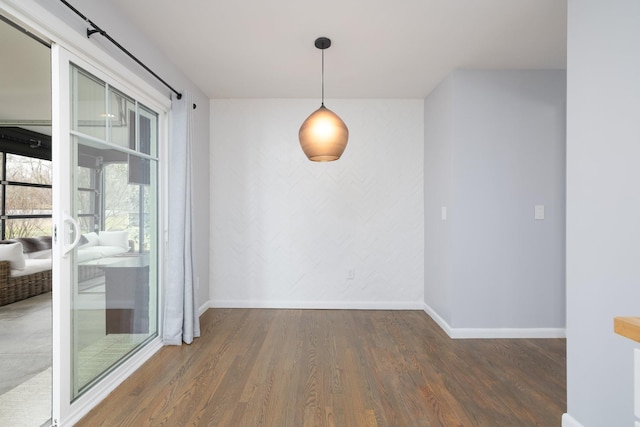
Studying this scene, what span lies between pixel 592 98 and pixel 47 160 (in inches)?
299

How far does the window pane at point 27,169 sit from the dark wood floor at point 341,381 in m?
4.56

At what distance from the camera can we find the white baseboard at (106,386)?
1870mm

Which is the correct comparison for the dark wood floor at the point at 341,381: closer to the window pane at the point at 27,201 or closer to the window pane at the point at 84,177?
the window pane at the point at 84,177

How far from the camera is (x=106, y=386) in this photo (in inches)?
84.0

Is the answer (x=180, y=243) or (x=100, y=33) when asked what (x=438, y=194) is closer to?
(x=180, y=243)

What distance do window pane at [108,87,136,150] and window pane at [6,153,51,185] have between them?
437 cm

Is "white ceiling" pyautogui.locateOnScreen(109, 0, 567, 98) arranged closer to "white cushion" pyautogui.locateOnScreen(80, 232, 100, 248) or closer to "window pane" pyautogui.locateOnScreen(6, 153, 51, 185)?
"white cushion" pyautogui.locateOnScreen(80, 232, 100, 248)

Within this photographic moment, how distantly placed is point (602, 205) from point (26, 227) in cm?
740

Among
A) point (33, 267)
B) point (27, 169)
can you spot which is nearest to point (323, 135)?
point (33, 267)

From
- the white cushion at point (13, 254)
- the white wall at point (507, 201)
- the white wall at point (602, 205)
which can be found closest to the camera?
the white wall at point (602, 205)

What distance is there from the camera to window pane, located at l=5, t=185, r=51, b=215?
531 centimetres

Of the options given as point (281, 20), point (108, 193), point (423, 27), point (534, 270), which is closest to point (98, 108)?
point (108, 193)

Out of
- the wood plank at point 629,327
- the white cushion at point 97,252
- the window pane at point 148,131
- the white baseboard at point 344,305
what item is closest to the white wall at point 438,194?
the white baseboard at point 344,305

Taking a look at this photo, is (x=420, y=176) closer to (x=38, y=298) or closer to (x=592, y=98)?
(x=592, y=98)
